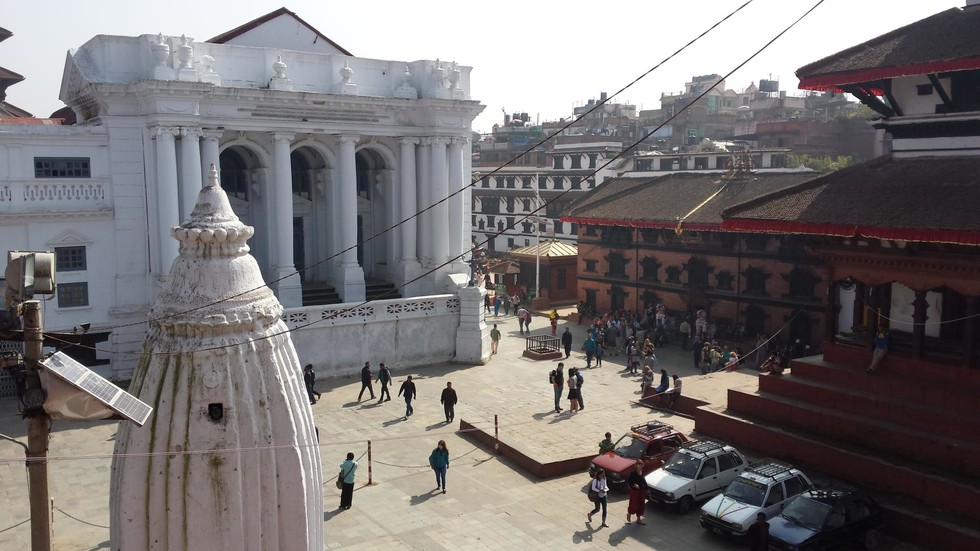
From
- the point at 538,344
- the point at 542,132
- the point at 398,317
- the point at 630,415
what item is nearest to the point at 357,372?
the point at 398,317

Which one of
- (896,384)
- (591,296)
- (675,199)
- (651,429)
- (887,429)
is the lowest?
(651,429)

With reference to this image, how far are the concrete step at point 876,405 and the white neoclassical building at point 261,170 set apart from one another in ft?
36.5

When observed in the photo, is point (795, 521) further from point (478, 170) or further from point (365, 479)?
point (478, 170)

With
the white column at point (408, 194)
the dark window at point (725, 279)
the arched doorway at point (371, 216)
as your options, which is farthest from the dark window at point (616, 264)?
the arched doorway at point (371, 216)

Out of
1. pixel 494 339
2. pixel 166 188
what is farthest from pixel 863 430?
pixel 166 188

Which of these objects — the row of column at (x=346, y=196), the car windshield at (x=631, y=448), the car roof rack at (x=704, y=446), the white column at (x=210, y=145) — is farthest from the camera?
the white column at (x=210, y=145)

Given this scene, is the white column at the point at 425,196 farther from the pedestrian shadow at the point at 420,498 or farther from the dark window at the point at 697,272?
the pedestrian shadow at the point at 420,498

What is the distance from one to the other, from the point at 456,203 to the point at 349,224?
457 centimetres

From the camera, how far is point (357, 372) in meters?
31.5

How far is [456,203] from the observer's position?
3541 cm

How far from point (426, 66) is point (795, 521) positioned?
76.5 ft

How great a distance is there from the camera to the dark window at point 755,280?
3547 cm

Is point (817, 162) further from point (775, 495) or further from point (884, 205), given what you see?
point (775, 495)

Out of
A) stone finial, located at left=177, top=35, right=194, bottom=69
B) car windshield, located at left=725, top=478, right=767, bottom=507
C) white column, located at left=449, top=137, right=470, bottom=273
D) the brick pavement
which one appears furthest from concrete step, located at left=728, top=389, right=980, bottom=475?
stone finial, located at left=177, top=35, right=194, bottom=69
